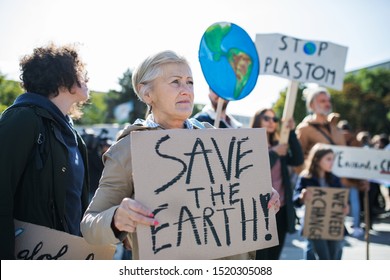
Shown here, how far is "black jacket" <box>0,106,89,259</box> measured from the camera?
76.9 inches

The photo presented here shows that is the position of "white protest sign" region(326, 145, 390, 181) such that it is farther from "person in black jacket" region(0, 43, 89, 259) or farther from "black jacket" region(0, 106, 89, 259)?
"black jacket" region(0, 106, 89, 259)

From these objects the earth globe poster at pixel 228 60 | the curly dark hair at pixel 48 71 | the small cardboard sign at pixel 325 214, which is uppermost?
the earth globe poster at pixel 228 60

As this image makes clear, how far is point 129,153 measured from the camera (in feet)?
5.59

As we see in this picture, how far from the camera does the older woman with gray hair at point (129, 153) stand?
1.58m

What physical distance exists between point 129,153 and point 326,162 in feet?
10.7

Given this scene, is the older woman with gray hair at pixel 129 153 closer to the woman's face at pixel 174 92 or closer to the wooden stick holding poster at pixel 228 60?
the woman's face at pixel 174 92

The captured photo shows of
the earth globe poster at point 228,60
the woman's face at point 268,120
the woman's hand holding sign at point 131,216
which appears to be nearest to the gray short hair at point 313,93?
the woman's face at point 268,120

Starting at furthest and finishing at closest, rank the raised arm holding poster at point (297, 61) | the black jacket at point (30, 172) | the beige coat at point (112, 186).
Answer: the raised arm holding poster at point (297, 61)
the black jacket at point (30, 172)
the beige coat at point (112, 186)

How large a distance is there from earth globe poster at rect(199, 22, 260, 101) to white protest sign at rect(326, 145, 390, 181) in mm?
2996

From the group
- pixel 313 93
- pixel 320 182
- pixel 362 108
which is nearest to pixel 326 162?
pixel 320 182

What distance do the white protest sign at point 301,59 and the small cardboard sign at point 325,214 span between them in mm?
997

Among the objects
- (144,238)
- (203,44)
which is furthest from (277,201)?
(203,44)

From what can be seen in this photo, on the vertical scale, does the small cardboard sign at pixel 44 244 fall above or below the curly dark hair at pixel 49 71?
below
